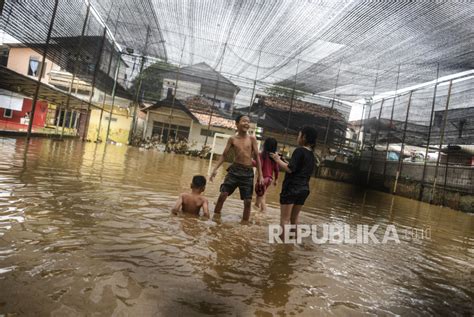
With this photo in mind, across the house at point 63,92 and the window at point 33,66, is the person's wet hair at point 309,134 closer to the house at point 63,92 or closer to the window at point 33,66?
the house at point 63,92

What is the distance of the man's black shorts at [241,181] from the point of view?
4.48 metres

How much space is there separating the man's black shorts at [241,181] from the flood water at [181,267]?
39 centimetres

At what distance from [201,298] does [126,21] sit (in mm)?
15884

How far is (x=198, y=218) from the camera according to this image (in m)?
4.18

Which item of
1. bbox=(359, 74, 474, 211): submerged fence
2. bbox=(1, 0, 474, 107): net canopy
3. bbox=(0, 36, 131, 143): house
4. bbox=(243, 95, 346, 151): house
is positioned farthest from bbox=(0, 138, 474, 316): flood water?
bbox=(243, 95, 346, 151): house

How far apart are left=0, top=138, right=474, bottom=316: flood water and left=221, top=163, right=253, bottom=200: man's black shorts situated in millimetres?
388

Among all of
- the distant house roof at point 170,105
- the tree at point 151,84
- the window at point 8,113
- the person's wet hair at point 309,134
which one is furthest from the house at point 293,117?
the person's wet hair at point 309,134

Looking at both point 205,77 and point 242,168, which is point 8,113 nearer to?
point 205,77

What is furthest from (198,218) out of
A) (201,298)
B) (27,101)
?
(27,101)

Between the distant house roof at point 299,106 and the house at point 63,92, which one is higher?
the distant house roof at point 299,106

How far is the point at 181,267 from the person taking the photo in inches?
97.3

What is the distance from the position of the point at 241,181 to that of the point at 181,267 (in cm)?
212

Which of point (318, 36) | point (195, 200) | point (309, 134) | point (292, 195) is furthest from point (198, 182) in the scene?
point (318, 36)

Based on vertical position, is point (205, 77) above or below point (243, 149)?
above
